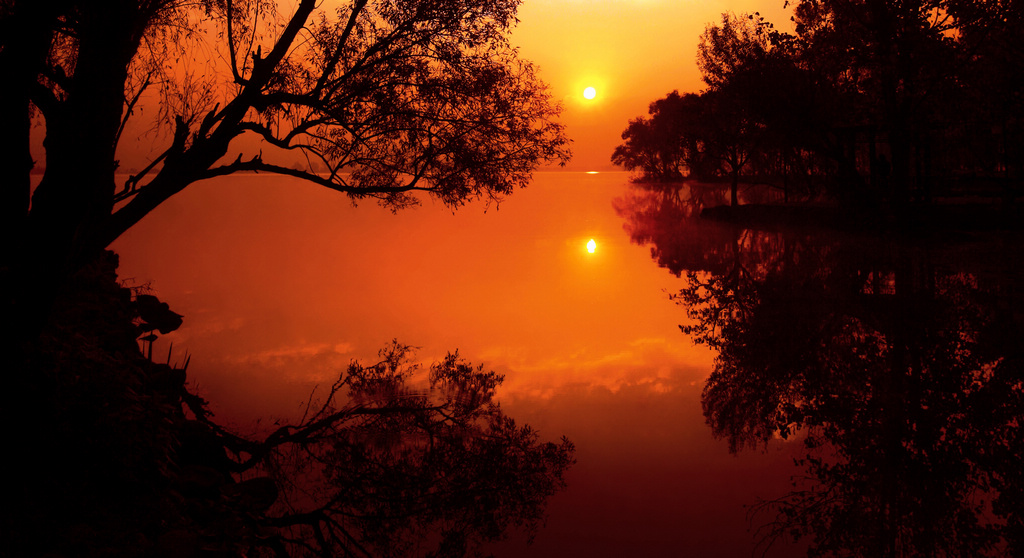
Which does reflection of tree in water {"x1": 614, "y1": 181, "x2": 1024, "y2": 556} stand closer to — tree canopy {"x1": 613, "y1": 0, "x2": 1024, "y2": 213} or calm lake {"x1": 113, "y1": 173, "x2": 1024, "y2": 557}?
calm lake {"x1": 113, "y1": 173, "x2": 1024, "y2": 557}

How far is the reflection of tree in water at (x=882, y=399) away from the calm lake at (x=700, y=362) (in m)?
0.03

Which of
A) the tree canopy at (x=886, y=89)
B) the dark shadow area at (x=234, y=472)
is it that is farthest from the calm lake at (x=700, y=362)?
the tree canopy at (x=886, y=89)

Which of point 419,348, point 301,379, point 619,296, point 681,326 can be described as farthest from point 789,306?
point 301,379

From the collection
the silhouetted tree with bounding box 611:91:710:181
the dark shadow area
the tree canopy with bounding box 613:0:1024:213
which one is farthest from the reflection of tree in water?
the silhouetted tree with bounding box 611:91:710:181

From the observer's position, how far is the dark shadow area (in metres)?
4.75

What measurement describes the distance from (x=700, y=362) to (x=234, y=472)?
22.1ft

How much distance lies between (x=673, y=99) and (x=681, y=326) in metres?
79.7

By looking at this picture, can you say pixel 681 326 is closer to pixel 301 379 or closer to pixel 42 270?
pixel 301 379

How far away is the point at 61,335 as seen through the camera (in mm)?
6355

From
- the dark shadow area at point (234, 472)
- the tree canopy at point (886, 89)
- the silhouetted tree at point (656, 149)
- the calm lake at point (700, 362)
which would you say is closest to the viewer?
the dark shadow area at point (234, 472)

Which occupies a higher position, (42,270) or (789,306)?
(42,270)

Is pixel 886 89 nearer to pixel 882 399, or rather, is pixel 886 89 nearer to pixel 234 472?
pixel 882 399

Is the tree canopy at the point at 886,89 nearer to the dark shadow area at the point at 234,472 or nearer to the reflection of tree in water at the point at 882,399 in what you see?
the reflection of tree in water at the point at 882,399

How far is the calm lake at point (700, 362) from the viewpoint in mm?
5844
